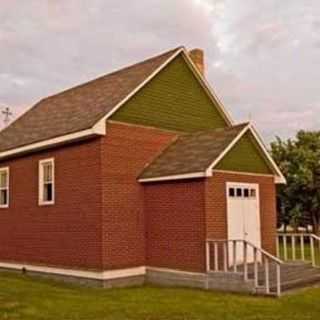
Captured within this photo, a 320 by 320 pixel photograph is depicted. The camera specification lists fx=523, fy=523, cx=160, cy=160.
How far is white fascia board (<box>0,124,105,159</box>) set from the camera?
15.4 metres

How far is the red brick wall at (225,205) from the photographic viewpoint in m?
15.0

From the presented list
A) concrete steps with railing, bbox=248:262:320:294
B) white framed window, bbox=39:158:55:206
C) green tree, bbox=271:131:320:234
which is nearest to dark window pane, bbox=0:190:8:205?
white framed window, bbox=39:158:55:206

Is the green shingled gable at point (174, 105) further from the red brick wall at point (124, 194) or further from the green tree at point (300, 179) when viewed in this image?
the green tree at point (300, 179)

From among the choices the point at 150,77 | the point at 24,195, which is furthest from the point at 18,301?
the point at 150,77

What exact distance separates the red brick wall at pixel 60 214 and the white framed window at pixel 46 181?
21cm

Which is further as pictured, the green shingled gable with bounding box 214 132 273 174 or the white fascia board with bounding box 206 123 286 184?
the green shingled gable with bounding box 214 132 273 174

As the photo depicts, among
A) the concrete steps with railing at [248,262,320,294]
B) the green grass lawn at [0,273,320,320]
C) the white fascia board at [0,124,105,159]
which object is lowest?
the green grass lawn at [0,273,320,320]

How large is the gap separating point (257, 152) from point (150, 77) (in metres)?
4.30

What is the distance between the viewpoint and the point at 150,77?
17.3 metres

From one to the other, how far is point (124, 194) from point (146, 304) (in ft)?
15.3

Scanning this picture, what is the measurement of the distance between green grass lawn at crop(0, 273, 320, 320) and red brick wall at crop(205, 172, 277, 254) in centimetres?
204

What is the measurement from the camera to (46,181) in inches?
707

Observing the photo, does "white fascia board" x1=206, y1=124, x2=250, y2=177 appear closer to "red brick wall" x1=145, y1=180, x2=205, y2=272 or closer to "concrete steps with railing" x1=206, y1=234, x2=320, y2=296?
"red brick wall" x1=145, y1=180, x2=205, y2=272

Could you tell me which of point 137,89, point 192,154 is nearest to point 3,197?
point 137,89
